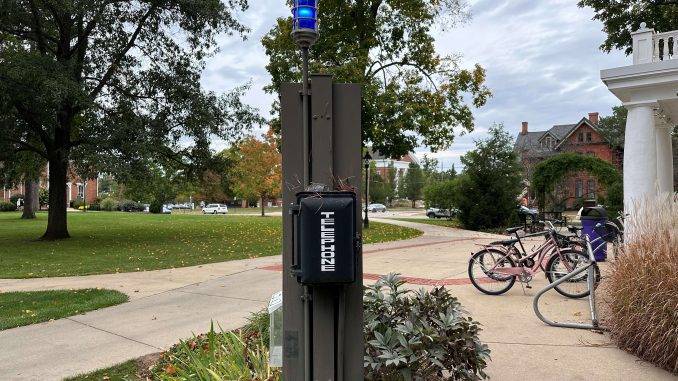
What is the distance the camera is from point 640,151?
9.19m

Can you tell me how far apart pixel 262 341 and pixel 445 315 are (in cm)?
156

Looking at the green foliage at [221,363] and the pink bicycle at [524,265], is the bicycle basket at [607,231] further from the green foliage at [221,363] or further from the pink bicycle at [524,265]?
the green foliage at [221,363]

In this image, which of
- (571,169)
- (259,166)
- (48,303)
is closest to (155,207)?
(259,166)

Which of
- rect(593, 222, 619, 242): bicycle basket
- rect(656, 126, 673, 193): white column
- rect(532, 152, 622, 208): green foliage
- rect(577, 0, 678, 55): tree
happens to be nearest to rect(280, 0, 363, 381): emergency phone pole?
rect(593, 222, 619, 242): bicycle basket

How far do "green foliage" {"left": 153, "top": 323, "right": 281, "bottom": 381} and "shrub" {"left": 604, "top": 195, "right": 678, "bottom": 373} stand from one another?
3101mm

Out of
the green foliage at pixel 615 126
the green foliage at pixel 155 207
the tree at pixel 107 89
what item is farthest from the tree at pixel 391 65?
the green foliage at pixel 615 126

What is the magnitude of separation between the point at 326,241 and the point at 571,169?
27523mm

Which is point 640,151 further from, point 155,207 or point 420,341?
point 155,207

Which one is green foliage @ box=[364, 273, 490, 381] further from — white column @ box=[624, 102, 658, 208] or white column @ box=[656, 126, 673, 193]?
white column @ box=[656, 126, 673, 193]

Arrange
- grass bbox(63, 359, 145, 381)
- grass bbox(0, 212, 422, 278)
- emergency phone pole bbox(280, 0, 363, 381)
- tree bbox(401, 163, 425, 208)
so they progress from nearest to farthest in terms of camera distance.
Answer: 1. emergency phone pole bbox(280, 0, 363, 381)
2. grass bbox(63, 359, 145, 381)
3. grass bbox(0, 212, 422, 278)
4. tree bbox(401, 163, 425, 208)

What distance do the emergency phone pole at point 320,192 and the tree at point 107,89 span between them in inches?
528

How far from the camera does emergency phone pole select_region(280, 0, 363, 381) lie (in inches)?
107

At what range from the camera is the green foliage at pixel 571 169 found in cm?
2609

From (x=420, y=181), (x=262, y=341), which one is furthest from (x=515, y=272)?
(x=420, y=181)
